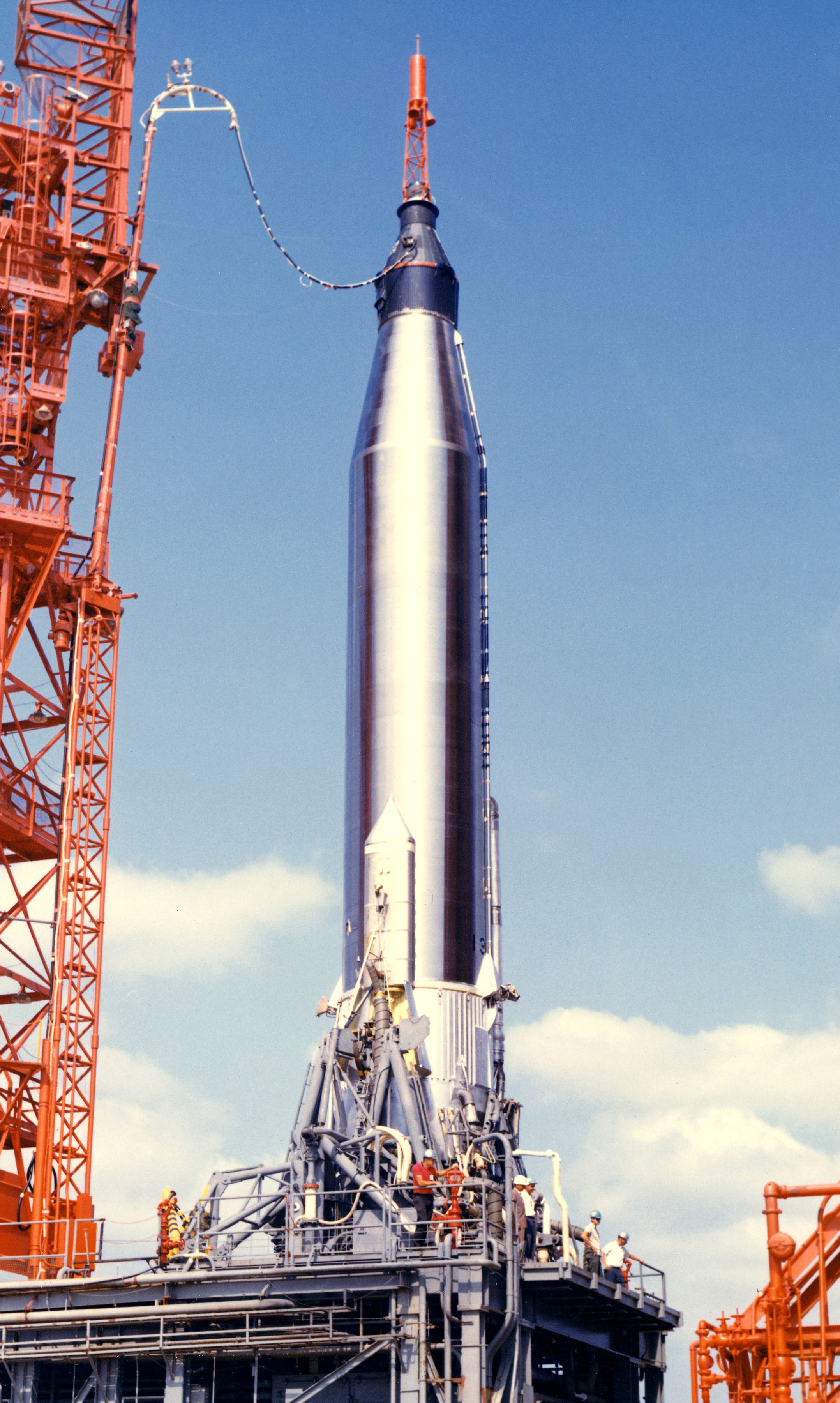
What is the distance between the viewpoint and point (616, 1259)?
36.2 m

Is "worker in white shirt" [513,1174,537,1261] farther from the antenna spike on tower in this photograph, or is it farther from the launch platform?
the antenna spike on tower

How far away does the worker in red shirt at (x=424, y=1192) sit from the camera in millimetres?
33406

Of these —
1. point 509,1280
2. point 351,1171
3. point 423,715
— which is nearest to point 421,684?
point 423,715

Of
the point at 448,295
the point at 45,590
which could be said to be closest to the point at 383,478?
the point at 448,295

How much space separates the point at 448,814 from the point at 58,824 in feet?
44.7

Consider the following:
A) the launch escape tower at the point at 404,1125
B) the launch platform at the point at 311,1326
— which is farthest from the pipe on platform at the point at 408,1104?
the launch platform at the point at 311,1326

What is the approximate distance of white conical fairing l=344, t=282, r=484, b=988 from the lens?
132 ft

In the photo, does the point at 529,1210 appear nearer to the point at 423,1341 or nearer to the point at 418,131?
the point at 423,1341

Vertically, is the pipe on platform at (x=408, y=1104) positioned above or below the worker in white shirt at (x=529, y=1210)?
above

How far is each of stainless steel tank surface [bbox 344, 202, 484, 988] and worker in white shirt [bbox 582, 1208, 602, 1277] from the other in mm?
5904

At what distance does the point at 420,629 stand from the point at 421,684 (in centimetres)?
134

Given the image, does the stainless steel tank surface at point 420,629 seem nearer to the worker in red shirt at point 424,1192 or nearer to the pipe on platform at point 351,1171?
the pipe on platform at point 351,1171

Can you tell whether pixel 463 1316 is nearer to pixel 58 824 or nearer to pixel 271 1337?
pixel 271 1337

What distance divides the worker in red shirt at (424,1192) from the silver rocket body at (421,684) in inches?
130
